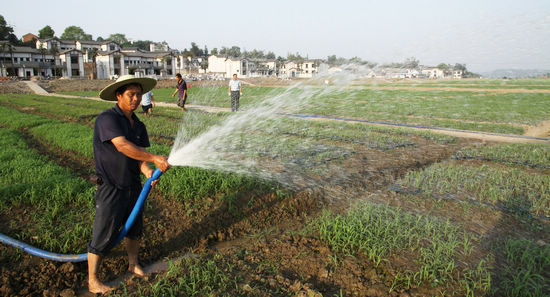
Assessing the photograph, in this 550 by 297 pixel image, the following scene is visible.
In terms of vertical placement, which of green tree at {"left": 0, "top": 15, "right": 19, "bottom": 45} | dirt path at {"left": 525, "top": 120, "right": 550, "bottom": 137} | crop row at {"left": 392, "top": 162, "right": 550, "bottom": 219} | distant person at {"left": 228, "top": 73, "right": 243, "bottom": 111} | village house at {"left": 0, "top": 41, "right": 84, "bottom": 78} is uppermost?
green tree at {"left": 0, "top": 15, "right": 19, "bottom": 45}

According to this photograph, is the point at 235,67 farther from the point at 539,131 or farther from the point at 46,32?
the point at 539,131

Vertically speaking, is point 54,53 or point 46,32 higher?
point 46,32

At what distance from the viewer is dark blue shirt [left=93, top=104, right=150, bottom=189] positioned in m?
2.53

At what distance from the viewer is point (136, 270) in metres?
3.11

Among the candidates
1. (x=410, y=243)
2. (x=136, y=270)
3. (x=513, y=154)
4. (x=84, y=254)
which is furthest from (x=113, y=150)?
(x=513, y=154)

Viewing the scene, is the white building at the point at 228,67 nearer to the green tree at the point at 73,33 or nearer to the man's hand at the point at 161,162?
the green tree at the point at 73,33

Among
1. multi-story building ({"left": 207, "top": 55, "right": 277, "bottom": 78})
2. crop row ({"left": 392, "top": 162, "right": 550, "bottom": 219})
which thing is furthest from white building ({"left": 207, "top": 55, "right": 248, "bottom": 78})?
crop row ({"left": 392, "top": 162, "right": 550, "bottom": 219})

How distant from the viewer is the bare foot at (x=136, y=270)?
3.09 meters

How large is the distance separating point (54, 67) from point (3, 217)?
7132 centimetres

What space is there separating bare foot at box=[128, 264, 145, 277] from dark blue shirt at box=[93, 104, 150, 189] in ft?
2.80

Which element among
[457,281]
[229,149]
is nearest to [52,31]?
[229,149]

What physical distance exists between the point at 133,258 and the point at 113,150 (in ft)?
3.75

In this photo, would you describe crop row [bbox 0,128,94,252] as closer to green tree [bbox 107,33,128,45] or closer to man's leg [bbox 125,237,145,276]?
man's leg [bbox 125,237,145,276]

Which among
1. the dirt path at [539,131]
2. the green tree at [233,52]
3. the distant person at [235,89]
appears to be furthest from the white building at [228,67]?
the dirt path at [539,131]
